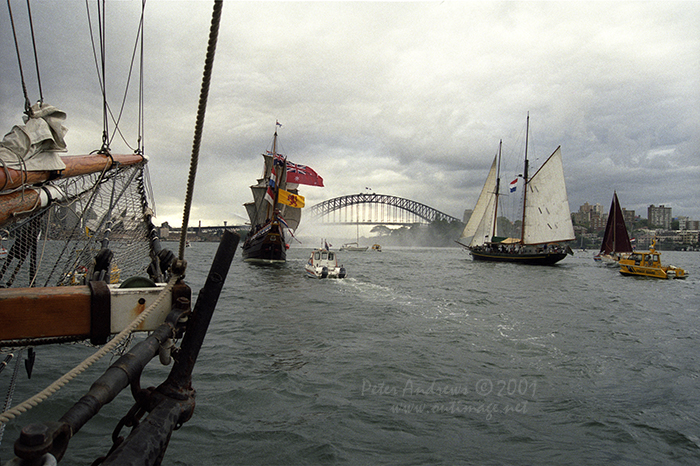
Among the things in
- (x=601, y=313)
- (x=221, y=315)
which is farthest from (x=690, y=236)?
(x=221, y=315)

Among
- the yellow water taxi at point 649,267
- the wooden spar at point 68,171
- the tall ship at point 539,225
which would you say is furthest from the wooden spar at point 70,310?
the tall ship at point 539,225

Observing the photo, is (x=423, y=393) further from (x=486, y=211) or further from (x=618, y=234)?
(x=486, y=211)

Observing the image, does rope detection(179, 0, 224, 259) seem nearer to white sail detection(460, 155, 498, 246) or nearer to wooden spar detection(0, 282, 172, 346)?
wooden spar detection(0, 282, 172, 346)

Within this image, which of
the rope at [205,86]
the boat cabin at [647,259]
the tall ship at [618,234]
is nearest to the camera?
the rope at [205,86]

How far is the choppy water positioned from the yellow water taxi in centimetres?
2528

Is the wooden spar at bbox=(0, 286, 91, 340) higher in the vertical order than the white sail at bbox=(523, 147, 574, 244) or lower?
lower

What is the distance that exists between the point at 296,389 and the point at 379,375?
165 centimetres

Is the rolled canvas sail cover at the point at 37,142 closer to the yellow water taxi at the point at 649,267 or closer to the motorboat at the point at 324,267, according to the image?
the motorboat at the point at 324,267

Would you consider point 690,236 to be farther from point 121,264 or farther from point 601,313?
point 121,264

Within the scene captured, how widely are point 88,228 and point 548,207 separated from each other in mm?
53168

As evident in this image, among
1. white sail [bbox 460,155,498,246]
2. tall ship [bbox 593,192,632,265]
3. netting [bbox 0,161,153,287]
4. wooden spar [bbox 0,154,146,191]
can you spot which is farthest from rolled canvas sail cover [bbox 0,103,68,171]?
white sail [bbox 460,155,498,246]

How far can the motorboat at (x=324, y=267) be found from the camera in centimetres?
2666

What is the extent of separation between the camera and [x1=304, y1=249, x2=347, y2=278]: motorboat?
26656 mm

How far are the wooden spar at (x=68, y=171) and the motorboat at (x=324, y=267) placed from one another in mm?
20854
